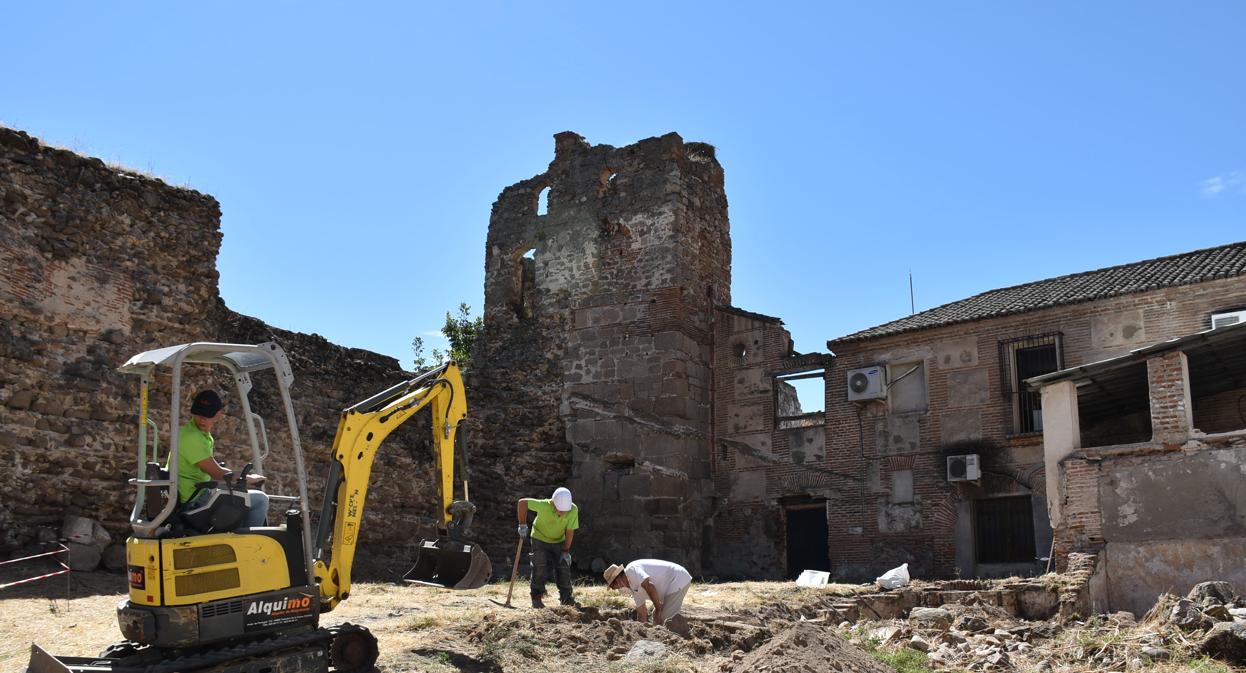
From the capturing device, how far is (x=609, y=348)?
20.5 meters

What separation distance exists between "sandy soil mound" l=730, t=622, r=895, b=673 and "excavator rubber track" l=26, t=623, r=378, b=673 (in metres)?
3.09

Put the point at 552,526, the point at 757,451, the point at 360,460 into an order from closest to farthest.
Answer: the point at 360,460 → the point at 552,526 → the point at 757,451

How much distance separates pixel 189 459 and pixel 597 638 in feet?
12.6

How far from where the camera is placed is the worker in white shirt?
10.1 m

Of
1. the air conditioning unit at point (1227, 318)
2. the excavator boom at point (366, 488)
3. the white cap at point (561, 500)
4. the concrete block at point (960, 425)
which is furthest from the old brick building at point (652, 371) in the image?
the excavator boom at point (366, 488)

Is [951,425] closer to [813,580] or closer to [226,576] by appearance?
[813,580]

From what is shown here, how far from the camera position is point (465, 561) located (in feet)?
28.9

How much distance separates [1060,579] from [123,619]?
10798 mm

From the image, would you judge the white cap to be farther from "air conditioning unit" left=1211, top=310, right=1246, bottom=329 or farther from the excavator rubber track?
"air conditioning unit" left=1211, top=310, right=1246, bottom=329

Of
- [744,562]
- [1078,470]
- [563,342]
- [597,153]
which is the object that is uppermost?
[597,153]

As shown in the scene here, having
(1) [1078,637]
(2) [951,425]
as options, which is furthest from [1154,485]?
(2) [951,425]

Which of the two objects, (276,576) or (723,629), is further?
(723,629)

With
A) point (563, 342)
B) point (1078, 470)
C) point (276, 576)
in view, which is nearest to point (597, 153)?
point (563, 342)

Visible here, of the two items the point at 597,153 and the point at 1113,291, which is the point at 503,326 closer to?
the point at 597,153
